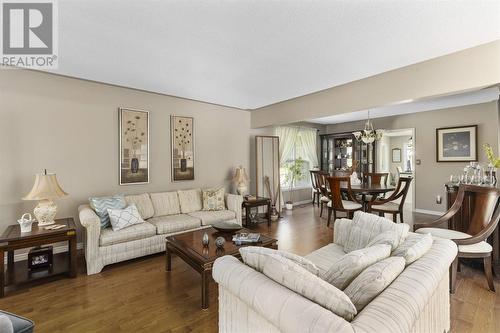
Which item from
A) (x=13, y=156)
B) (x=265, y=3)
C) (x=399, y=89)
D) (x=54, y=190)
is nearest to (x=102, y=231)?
(x=54, y=190)

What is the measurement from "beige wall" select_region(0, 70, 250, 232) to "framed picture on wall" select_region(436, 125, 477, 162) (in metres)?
5.44

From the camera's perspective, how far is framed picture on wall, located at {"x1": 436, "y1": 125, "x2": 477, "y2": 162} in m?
4.94

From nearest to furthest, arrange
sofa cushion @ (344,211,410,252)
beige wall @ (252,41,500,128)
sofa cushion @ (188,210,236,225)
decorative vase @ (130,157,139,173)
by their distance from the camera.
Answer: sofa cushion @ (344,211,410,252), beige wall @ (252,41,500,128), sofa cushion @ (188,210,236,225), decorative vase @ (130,157,139,173)

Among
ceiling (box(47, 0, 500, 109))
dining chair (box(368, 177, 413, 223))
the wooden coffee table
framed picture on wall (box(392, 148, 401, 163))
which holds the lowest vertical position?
the wooden coffee table

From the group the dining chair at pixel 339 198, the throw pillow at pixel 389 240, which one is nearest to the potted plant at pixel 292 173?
the dining chair at pixel 339 198

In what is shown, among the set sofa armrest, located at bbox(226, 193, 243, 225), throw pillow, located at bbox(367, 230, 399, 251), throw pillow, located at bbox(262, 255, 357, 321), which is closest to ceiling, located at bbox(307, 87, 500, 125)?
sofa armrest, located at bbox(226, 193, 243, 225)

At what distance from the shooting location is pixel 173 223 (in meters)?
3.31

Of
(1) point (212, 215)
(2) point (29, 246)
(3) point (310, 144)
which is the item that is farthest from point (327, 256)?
(3) point (310, 144)

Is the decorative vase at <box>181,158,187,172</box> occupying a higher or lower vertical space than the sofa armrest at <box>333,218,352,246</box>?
higher

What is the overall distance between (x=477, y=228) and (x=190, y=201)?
3781 millimetres

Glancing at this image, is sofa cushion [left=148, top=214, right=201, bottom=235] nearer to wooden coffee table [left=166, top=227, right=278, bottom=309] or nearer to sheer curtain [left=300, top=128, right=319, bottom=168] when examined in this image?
wooden coffee table [left=166, top=227, right=278, bottom=309]

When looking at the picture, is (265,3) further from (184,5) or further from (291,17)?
(184,5)

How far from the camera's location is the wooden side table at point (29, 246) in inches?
89.9

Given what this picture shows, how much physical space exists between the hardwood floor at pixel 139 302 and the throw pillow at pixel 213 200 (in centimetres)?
121
